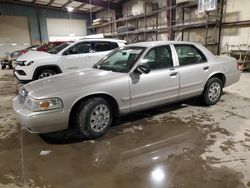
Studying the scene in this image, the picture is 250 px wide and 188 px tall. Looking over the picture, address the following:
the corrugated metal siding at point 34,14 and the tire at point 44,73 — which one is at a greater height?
the corrugated metal siding at point 34,14

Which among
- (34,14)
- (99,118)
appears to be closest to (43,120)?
(99,118)

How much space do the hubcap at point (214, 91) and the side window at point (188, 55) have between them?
58cm

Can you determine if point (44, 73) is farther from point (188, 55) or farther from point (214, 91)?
point (214, 91)

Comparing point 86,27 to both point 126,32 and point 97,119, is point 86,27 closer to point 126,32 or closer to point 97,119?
point 126,32

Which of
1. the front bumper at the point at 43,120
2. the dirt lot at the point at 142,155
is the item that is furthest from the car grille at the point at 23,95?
the dirt lot at the point at 142,155

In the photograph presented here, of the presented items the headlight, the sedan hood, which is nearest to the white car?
the sedan hood

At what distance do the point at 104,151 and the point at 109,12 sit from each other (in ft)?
56.0

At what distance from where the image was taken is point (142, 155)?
2686 mm

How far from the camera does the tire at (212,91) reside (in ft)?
14.1

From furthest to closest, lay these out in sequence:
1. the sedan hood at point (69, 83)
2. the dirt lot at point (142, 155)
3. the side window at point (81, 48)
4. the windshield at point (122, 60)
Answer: the side window at point (81, 48), the windshield at point (122, 60), the sedan hood at point (69, 83), the dirt lot at point (142, 155)

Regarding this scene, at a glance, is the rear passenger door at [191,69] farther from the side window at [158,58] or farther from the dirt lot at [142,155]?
the dirt lot at [142,155]

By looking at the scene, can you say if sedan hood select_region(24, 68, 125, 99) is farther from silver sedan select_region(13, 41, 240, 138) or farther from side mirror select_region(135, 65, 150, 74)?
side mirror select_region(135, 65, 150, 74)

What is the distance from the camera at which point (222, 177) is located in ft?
7.25

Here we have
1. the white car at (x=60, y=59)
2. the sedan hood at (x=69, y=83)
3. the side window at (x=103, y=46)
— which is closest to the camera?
the sedan hood at (x=69, y=83)
